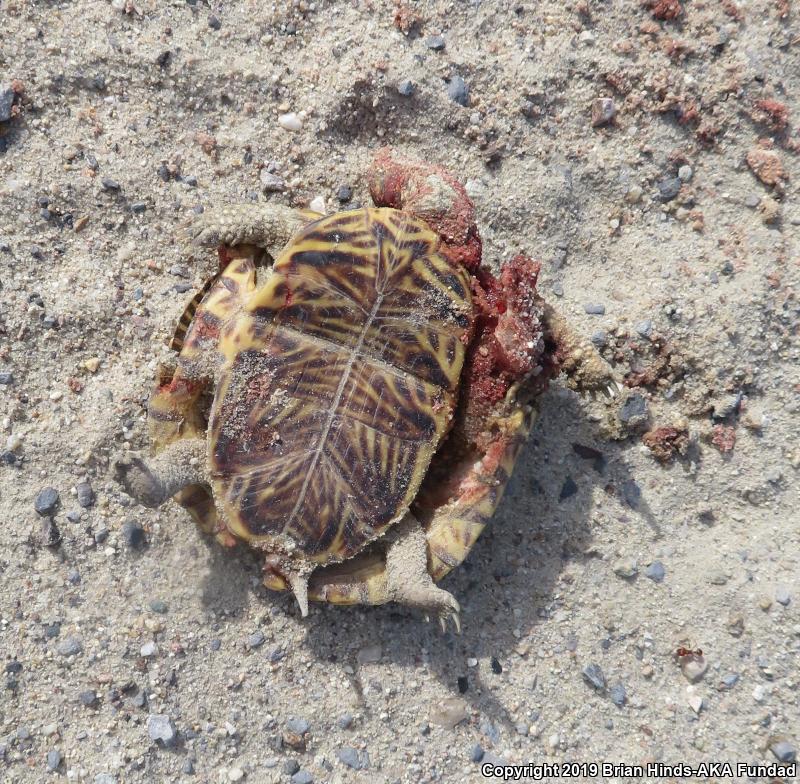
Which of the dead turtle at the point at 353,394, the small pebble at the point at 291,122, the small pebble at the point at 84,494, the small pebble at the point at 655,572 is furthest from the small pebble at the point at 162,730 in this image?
the small pebble at the point at 291,122

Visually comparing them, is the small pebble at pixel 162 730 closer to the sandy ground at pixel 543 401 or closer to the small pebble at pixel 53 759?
the sandy ground at pixel 543 401

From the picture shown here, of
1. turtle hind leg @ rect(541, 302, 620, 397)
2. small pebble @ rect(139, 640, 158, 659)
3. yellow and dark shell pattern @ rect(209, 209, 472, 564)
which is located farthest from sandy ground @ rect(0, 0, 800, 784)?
yellow and dark shell pattern @ rect(209, 209, 472, 564)

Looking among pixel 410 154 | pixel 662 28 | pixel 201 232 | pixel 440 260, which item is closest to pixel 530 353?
pixel 440 260

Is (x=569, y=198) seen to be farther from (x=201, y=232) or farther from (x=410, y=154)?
(x=201, y=232)

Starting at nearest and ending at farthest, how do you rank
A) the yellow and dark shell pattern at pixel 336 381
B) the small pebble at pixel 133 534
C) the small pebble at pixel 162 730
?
1. the yellow and dark shell pattern at pixel 336 381
2. the small pebble at pixel 162 730
3. the small pebble at pixel 133 534

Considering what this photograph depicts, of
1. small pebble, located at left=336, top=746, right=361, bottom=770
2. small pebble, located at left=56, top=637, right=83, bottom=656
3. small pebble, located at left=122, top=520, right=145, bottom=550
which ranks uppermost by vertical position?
small pebble, located at left=122, top=520, right=145, bottom=550

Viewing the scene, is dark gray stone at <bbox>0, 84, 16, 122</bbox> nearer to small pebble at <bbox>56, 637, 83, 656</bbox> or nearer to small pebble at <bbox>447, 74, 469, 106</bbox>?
small pebble at <bbox>447, 74, 469, 106</bbox>
